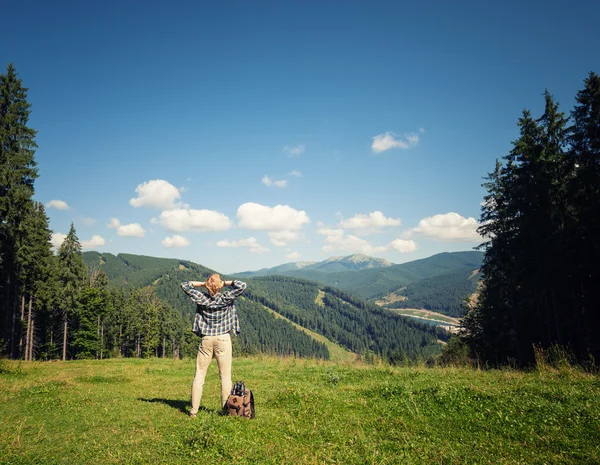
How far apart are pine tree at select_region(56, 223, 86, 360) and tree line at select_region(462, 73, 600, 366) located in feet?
150

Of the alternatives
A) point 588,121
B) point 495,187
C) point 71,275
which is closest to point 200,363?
point 588,121

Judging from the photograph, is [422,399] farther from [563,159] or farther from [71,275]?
[71,275]

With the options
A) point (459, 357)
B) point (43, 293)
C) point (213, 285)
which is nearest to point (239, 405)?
point (213, 285)

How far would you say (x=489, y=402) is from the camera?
272 inches

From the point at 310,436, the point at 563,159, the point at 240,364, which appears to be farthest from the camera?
the point at 563,159

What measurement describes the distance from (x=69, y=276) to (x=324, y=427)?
146 feet

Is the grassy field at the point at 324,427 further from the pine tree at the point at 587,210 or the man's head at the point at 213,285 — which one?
the pine tree at the point at 587,210

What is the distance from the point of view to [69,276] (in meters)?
38.8

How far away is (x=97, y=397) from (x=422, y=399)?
885 cm

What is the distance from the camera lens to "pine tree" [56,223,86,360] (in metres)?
37.8

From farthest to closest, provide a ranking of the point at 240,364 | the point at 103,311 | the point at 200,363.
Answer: the point at 103,311 → the point at 240,364 → the point at 200,363

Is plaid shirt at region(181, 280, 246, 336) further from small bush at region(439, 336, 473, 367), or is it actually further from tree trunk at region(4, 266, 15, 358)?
tree trunk at region(4, 266, 15, 358)

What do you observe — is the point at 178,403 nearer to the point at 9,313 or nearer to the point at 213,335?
the point at 213,335

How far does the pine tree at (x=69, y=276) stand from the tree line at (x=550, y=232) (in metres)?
45.7
